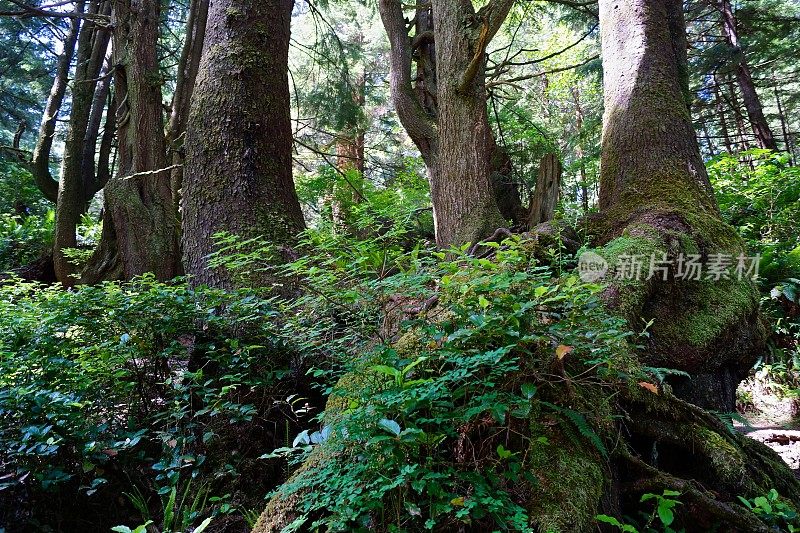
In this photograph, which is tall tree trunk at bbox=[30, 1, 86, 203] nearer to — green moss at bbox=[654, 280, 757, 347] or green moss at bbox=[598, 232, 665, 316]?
green moss at bbox=[598, 232, 665, 316]

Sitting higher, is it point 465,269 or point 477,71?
point 477,71

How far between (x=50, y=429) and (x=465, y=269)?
8.09ft

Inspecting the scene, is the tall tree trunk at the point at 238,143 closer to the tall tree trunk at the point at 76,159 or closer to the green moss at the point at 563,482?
the green moss at the point at 563,482

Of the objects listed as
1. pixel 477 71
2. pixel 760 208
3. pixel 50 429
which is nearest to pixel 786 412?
pixel 760 208

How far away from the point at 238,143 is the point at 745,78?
1356cm

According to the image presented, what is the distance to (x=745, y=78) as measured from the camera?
1277cm

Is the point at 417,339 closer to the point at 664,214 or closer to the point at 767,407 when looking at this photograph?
the point at 664,214

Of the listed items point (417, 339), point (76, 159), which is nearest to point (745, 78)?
point (417, 339)

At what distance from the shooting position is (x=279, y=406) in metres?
3.56

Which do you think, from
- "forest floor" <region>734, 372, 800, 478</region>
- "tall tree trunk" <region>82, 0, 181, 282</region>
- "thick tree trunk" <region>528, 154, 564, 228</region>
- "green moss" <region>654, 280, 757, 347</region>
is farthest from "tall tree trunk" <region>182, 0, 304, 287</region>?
A: "forest floor" <region>734, 372, 800, 478</region>

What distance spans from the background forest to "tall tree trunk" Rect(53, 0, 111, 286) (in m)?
2.26

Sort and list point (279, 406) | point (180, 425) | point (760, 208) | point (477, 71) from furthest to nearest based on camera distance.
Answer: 1. point (760, 208)
2. point (477, 71)
3. point (279, 406)
4. point (180, 425)

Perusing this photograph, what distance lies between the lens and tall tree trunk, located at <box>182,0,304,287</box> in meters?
4.41

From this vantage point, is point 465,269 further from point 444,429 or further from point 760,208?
point 760,208
